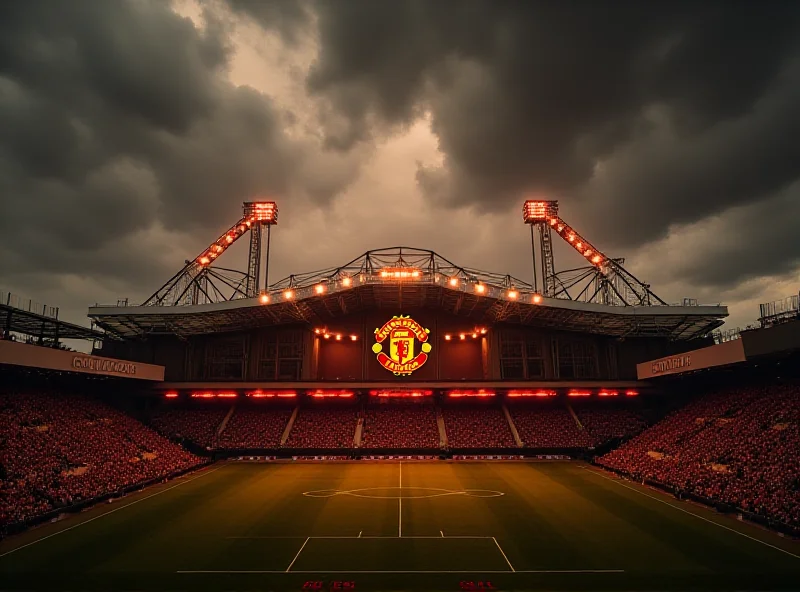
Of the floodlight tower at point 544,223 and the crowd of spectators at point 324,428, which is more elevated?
the floodlight tower at point 544,223

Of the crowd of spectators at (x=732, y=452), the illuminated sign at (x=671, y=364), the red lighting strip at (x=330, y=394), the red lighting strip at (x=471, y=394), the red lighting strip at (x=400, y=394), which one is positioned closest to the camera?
the crowd of spectators at (x=732, y=452)

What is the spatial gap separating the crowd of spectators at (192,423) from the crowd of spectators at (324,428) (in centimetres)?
954

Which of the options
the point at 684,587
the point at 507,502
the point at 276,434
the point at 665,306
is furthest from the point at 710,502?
the point at 276,434

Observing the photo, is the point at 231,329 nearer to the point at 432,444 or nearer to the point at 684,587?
the point at 432,444

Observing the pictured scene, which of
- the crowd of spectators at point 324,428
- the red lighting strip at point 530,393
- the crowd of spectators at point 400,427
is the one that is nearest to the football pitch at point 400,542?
the crowd of spectators at point 324,428

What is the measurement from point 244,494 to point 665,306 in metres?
48.7

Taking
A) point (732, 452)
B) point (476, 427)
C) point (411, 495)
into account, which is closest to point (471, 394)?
point (476, 427)

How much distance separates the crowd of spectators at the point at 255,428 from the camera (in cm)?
5725

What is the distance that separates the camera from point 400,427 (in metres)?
60.3

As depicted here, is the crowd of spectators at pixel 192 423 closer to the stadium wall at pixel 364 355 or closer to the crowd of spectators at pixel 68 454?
the crowd of spectators at pixel 68 454

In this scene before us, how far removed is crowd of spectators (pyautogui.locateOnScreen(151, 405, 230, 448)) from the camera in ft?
190

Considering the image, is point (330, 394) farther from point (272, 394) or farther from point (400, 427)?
point (400, 427)

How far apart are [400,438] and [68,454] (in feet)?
107

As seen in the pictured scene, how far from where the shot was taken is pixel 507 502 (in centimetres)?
3522
